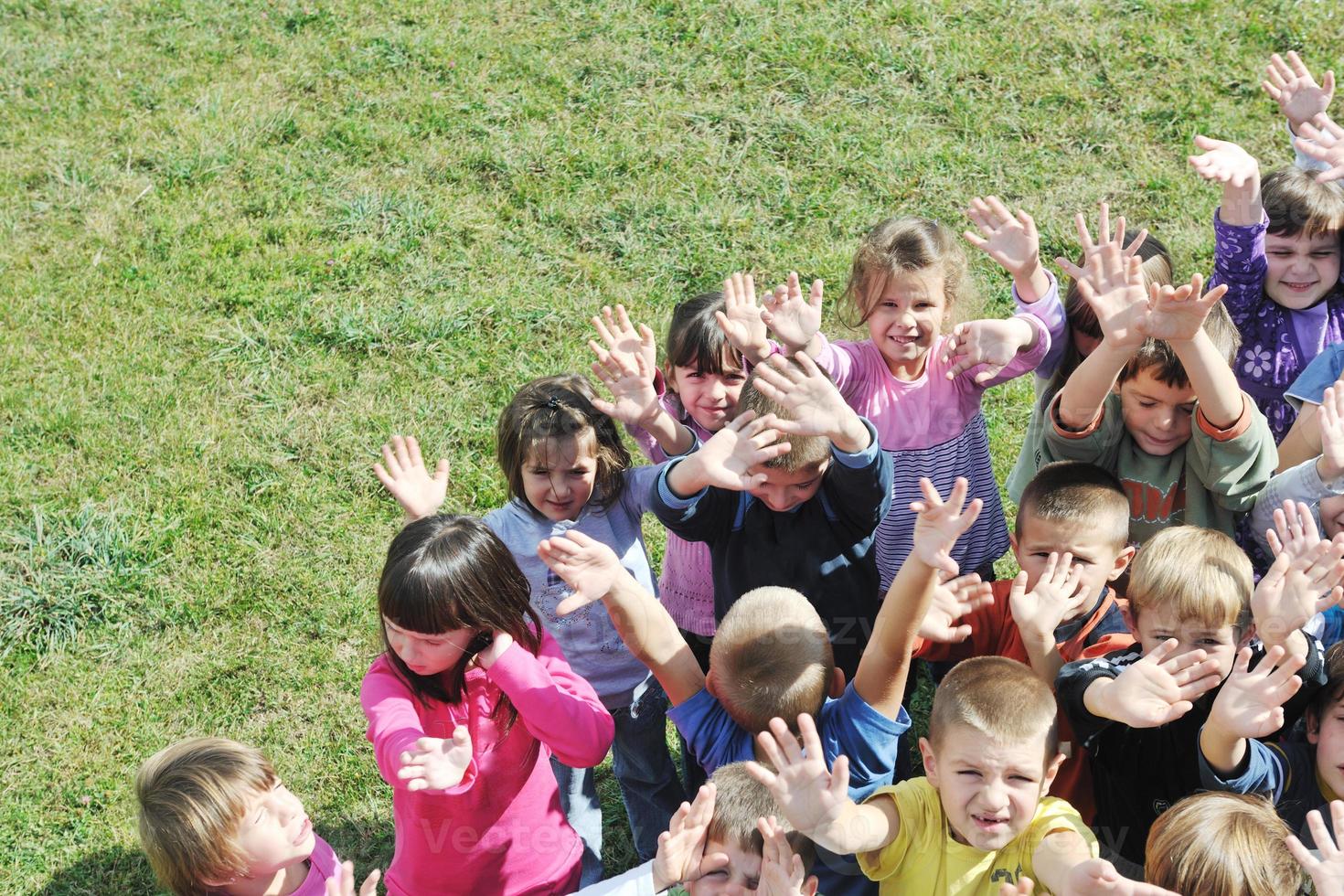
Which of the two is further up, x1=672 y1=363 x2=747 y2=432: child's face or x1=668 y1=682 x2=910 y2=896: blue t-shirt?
x1=672 y1=363 x2=747 y2=432: child's face

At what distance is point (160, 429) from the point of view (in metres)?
5.57

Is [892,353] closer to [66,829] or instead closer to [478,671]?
[478,671]

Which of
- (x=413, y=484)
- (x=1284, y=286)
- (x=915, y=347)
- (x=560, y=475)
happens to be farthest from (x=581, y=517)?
(x=1284, y=286)

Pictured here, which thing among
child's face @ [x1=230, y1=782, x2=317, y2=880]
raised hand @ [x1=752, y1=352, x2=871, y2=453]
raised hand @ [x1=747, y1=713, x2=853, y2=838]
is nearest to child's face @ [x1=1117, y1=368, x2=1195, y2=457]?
raised hand @ [x1=752, y1=352, x2=871, y2=453]

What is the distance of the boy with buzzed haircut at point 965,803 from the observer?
263 centimetres

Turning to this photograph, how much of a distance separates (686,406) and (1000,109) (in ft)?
12.3

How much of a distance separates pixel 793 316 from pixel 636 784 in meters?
1.60

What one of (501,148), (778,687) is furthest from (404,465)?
(501,148)

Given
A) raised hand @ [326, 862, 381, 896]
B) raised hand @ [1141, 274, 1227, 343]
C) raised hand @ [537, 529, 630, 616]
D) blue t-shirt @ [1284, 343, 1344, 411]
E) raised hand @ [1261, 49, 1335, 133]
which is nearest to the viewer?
raised hand @ [326, 862, 381, 896]

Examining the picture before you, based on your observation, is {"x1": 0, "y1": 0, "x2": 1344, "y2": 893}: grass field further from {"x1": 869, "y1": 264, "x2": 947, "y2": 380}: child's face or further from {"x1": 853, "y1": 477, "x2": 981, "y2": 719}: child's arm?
{"x1": 853, "y1": 477, "x2": 981, "y2": 719}: child's arm

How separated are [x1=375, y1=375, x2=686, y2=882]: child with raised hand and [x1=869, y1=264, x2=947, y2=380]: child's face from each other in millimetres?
902

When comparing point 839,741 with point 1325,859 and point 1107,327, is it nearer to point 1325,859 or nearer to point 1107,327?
point 1325,859

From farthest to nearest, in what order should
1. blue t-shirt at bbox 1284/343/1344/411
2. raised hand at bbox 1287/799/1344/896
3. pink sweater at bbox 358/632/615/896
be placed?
blue t-shirt at bbox 1284/343/1344/411 < pink sweater at bbox 358/632/615/896 < raised hand at bbox 1287/799/1344/896

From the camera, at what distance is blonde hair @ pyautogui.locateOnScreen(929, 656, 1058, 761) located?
2.77 meters
